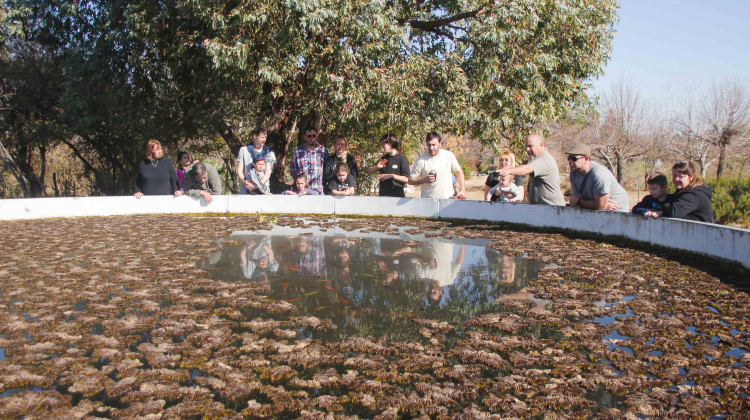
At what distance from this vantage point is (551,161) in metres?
9.48

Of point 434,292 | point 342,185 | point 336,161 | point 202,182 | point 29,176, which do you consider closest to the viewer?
point 434,292

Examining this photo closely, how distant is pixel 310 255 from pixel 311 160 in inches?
163

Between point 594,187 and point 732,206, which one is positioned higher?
point 594,187

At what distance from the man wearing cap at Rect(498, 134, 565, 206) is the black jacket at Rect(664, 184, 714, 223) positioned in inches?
67.9

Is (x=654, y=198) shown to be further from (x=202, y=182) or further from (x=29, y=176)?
(x=29, y=176)

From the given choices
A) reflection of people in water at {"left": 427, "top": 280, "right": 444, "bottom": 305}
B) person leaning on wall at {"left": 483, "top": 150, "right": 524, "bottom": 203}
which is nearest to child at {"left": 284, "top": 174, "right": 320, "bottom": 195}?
person leaning on wall at {"left": 483, "top": 150, "right": 524, "bottom": 203}

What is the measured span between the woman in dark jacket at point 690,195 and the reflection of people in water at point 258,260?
4969 mm

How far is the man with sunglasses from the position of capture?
39.1 ft

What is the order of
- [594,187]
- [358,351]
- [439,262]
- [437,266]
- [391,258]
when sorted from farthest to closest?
[594,187] → [391,258] → [439,262] → [437,266] → [358,351]

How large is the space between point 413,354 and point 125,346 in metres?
2.08

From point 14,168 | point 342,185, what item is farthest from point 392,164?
point 14,168

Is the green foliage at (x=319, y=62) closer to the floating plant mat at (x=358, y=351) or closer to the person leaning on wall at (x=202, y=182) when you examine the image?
the person leaning on wall at (x=202, y=182)

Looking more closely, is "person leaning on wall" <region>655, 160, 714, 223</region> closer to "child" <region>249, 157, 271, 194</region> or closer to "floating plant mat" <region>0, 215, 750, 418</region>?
"floating plant mat" <region>0, 215, 750, 418</region>

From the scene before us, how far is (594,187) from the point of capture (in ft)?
29.9
